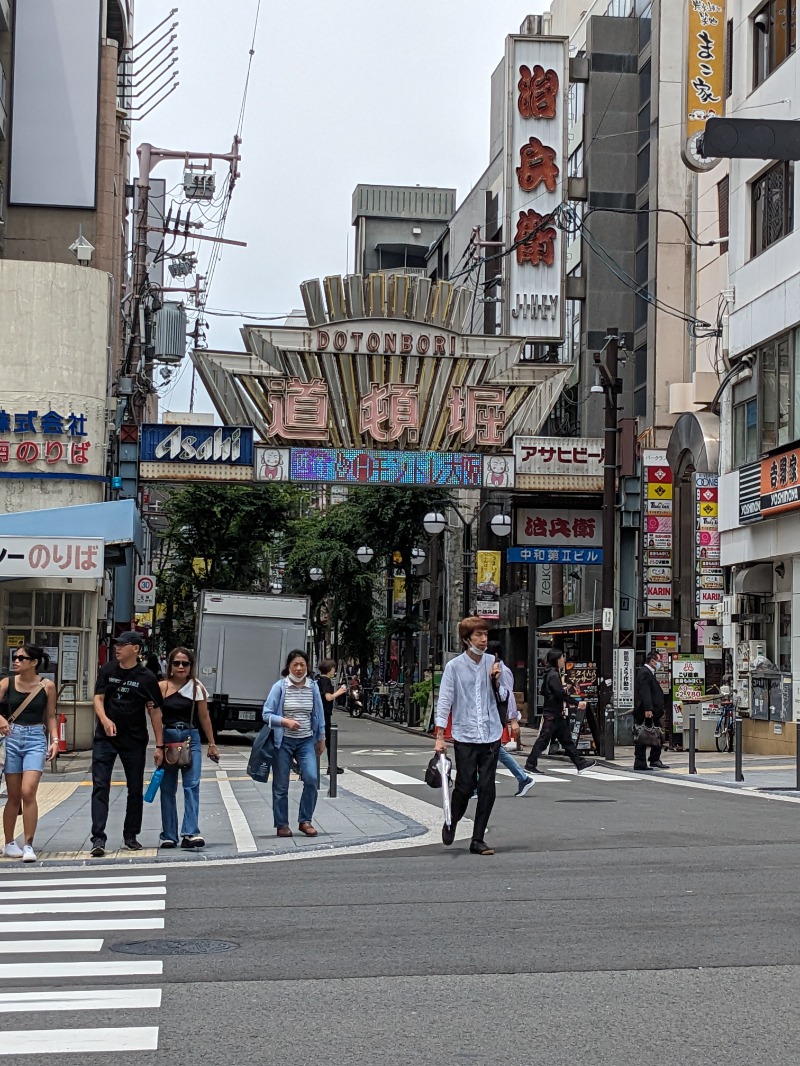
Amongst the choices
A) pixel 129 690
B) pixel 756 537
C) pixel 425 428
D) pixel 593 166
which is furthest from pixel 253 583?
pixel 129 690

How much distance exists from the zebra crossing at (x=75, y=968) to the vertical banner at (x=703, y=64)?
2860 cm

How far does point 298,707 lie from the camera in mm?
14977

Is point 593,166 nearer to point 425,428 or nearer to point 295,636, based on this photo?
point 425,428

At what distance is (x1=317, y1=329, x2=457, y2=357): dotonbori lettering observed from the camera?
37.2 metres

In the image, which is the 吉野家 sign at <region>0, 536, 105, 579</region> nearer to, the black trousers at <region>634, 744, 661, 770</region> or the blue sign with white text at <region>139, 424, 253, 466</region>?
the blue sign with white text at <region>139, 424, 253, 466</region>

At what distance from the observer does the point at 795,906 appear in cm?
1001

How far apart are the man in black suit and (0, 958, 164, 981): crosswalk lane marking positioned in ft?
61.3

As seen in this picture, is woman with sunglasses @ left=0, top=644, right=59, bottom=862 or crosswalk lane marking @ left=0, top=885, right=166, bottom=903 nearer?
crosswalk lane marking @ left=0, top=885, right=166, bottom=903

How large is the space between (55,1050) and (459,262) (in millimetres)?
73129

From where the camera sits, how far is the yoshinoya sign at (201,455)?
35.8 m

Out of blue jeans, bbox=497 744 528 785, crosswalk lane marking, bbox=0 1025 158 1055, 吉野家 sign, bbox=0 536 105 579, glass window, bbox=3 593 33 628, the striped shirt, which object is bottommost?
crosswalk lane marking, bbox=0 1025 158 1055

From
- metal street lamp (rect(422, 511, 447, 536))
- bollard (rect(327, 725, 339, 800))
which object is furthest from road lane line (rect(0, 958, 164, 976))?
metal street lamp (rect(422, 511, 447, 536))

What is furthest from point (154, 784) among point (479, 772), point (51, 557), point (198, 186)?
point (198, 186)

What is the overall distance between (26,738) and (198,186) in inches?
1914
